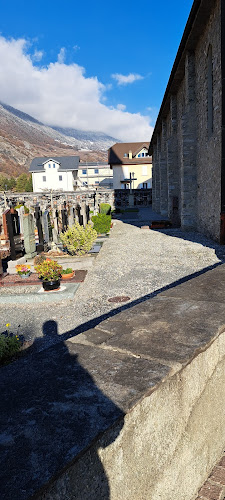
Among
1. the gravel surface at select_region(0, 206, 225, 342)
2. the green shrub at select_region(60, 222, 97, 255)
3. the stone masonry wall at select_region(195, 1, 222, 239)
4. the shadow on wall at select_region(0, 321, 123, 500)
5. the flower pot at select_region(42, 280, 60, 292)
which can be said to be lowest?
the gravel surface at select_region(0, 206, 225, 342)

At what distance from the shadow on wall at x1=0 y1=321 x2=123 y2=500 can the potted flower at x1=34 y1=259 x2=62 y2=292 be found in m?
6.34

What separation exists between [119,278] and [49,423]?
8.03 metres

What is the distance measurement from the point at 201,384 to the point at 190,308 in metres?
0.82

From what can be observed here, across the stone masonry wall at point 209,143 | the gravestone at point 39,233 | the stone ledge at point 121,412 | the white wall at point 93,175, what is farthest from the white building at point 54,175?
the stone ledge at point 121,412

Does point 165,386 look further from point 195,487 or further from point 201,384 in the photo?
point 195,487

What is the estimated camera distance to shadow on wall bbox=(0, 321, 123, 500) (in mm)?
1358

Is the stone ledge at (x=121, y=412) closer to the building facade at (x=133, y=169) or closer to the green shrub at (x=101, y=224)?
the green shrub at (x=101, y=224)

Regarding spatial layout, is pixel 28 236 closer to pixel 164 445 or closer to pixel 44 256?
pixel 44 256

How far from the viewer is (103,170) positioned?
262 ft

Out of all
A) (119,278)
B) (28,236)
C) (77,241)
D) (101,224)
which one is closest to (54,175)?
(101,224)

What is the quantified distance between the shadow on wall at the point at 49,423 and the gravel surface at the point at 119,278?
12.7ft

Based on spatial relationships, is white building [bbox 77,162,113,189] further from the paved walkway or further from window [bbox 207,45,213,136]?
the paved walkway

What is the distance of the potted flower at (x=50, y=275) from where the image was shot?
8.47m

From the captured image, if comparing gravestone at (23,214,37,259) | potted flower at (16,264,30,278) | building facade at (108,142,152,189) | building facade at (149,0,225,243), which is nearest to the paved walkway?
potted flower at (16,264,30,278)
